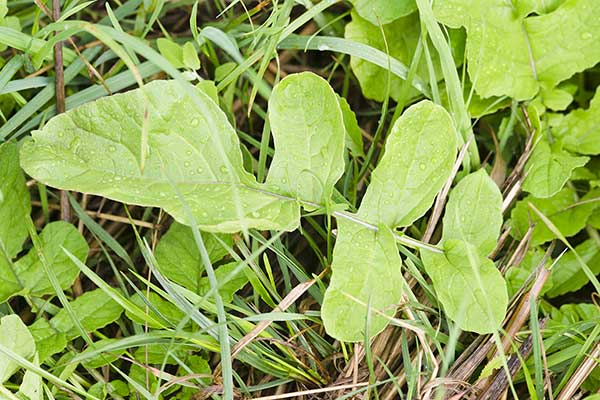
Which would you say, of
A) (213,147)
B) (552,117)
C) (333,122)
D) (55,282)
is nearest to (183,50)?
(213,147)

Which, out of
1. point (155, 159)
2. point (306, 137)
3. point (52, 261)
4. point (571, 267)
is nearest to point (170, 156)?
point (155, 159)

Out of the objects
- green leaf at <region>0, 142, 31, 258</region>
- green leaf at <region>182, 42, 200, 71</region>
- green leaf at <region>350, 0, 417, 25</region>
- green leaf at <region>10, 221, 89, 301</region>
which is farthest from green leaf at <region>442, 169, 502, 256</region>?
green leaf at <region>0, 142, 31, 258</region>

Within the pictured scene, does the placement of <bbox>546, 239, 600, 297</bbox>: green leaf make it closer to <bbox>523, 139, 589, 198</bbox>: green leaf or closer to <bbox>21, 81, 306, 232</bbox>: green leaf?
<bbox>523, 139, 589, 198</bbox>: green leaf

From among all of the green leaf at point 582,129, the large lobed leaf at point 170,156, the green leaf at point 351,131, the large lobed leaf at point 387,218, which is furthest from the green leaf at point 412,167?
the green leaf at point 582,129

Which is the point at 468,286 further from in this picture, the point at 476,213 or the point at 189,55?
the point at 189,55

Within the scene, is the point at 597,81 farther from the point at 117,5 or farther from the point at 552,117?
the point at 117,5

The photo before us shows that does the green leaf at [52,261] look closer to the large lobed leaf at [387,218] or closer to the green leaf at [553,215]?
the large lobed leaf at [387,218]
